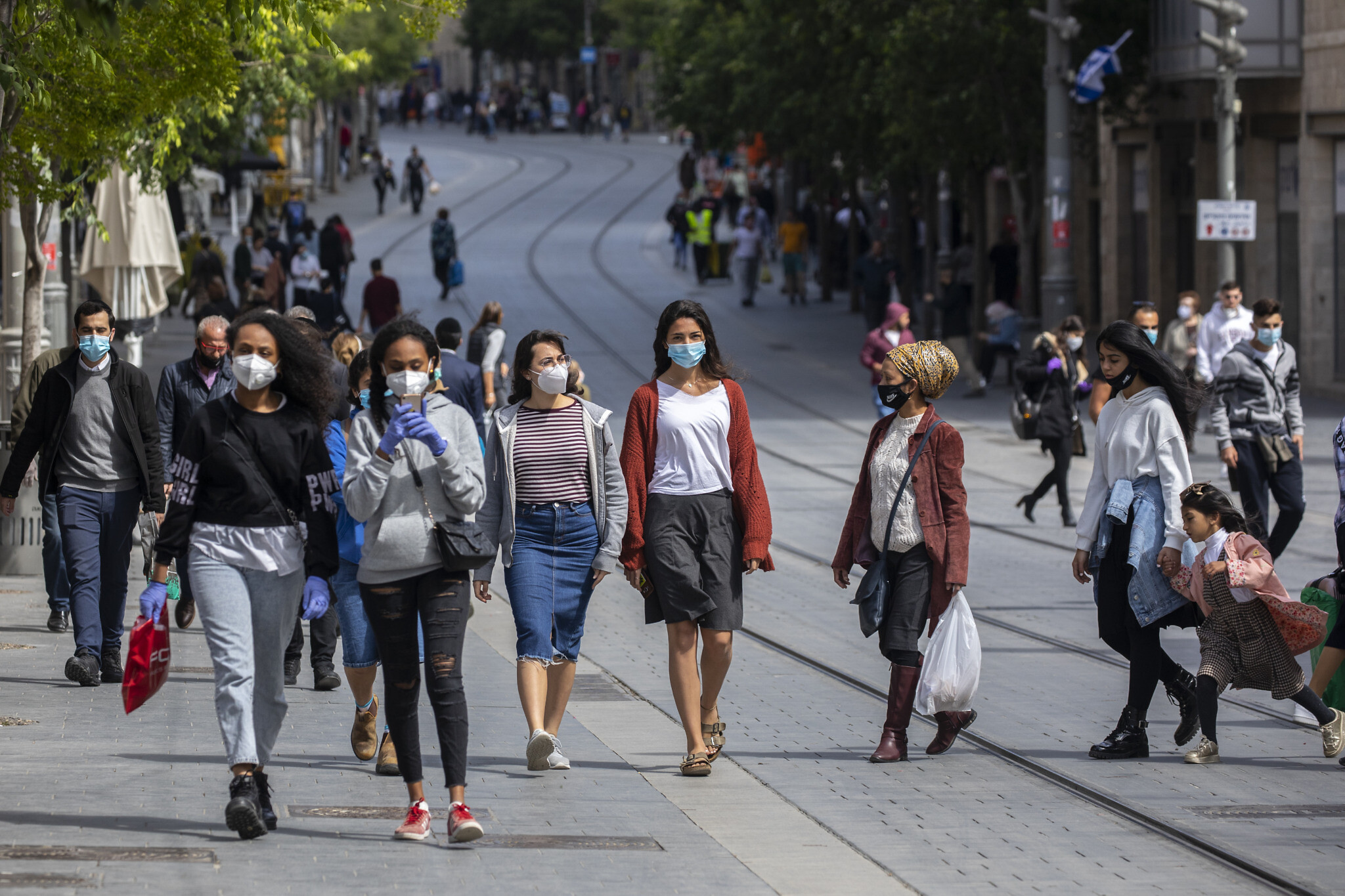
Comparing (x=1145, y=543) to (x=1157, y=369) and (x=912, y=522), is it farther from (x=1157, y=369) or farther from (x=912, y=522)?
(x=912, y=522)

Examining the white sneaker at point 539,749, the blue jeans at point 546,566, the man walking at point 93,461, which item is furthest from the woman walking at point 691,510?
the man walking at point 93,461

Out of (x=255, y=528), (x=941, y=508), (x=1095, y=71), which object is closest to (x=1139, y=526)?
(x=941, y=508)

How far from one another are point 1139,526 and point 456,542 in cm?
289

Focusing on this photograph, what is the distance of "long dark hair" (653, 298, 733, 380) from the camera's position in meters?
7.38

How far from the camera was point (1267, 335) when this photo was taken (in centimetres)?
1159

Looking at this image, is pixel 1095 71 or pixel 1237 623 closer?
pixel 1237 623

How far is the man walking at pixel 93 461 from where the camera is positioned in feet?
28.7

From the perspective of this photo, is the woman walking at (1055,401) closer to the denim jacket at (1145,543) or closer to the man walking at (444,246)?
the denim jacket at (1145,543)

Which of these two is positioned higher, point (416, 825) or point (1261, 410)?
point (1261, 410)

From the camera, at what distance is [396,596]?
613 centimetres

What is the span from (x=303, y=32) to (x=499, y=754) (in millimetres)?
6113

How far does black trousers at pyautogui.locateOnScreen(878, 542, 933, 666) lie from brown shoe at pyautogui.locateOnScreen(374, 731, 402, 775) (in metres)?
1.90

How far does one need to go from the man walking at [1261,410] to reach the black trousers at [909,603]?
457 centimetres

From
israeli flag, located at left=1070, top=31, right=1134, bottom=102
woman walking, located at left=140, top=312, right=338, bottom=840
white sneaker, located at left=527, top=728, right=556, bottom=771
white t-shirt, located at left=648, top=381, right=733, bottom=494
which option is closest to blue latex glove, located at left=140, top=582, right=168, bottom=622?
woman walking, located at left=140, top=312, right=338, bottom=840
